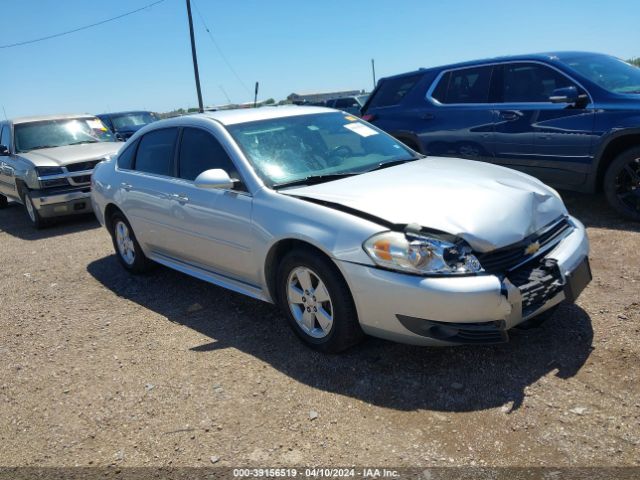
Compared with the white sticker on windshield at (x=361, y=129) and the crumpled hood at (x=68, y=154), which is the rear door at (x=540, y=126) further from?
the crumpled hood at (x=68, y=154)

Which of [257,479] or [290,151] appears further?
[290,151]

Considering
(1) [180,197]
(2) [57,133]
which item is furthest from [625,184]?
(2) [57,133]

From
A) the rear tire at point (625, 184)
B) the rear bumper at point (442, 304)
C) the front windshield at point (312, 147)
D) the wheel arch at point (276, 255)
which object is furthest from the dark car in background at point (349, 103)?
the rear bumper at point (442, 304)

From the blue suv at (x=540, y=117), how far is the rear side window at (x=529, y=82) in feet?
0.04

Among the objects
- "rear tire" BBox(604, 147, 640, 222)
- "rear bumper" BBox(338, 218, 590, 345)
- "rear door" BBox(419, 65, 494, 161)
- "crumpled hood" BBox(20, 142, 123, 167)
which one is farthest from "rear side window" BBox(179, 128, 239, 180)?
"crumpled hood" BBox(20, 142, 123, 167)

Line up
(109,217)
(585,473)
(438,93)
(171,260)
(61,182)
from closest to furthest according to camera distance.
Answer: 1. (585,473)
2. (171,260)
3. (109,217)
4. (438,93)
5. (61,182)

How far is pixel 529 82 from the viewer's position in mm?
6418

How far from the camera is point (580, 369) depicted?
318 centimetres

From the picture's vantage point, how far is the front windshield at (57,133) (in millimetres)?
9383

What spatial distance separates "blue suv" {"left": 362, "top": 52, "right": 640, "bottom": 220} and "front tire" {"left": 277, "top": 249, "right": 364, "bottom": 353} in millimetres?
3792

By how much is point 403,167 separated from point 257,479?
249 centimetres

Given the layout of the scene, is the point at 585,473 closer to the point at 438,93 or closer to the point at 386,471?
the point at 386,471

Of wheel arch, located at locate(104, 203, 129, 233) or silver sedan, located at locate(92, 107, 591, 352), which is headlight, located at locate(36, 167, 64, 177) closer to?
wheel arch, located at locate(104, 203, 129, 233)

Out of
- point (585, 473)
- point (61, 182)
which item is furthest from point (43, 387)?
point (61, 182)
